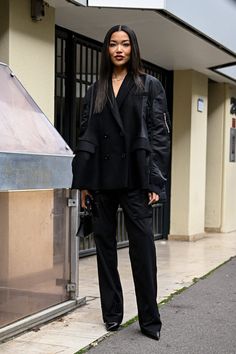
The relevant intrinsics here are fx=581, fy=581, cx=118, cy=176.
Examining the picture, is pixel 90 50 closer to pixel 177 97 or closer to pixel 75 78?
pixel 75 78

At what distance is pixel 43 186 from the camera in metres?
4.39

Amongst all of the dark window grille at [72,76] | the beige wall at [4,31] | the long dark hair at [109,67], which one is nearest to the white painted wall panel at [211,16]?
the dark window grille at [72,76]

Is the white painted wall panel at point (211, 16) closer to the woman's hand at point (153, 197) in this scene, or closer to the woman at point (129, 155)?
the woman at point (129, 155)

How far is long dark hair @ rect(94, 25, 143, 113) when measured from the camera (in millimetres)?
4352

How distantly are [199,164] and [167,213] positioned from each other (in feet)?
3.52

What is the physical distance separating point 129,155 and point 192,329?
1543 mm

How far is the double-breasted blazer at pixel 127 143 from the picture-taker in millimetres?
4207

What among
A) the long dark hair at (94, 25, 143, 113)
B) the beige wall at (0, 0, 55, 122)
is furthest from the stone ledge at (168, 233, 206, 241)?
the long dark hair at (94, 25, 143, 113)

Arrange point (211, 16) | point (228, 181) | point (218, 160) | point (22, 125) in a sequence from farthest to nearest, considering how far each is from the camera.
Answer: point (228, 181) < point (218, 160) < point (211, 16) < point (22, 125)

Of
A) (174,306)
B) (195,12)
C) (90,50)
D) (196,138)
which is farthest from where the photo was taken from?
(196,138)

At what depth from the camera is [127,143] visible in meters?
4.25

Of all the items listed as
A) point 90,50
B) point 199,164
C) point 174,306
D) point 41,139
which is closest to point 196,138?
point 199,164

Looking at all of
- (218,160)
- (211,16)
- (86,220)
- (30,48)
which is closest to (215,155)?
(218,160)

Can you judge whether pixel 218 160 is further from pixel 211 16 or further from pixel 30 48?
pixel 30 48
